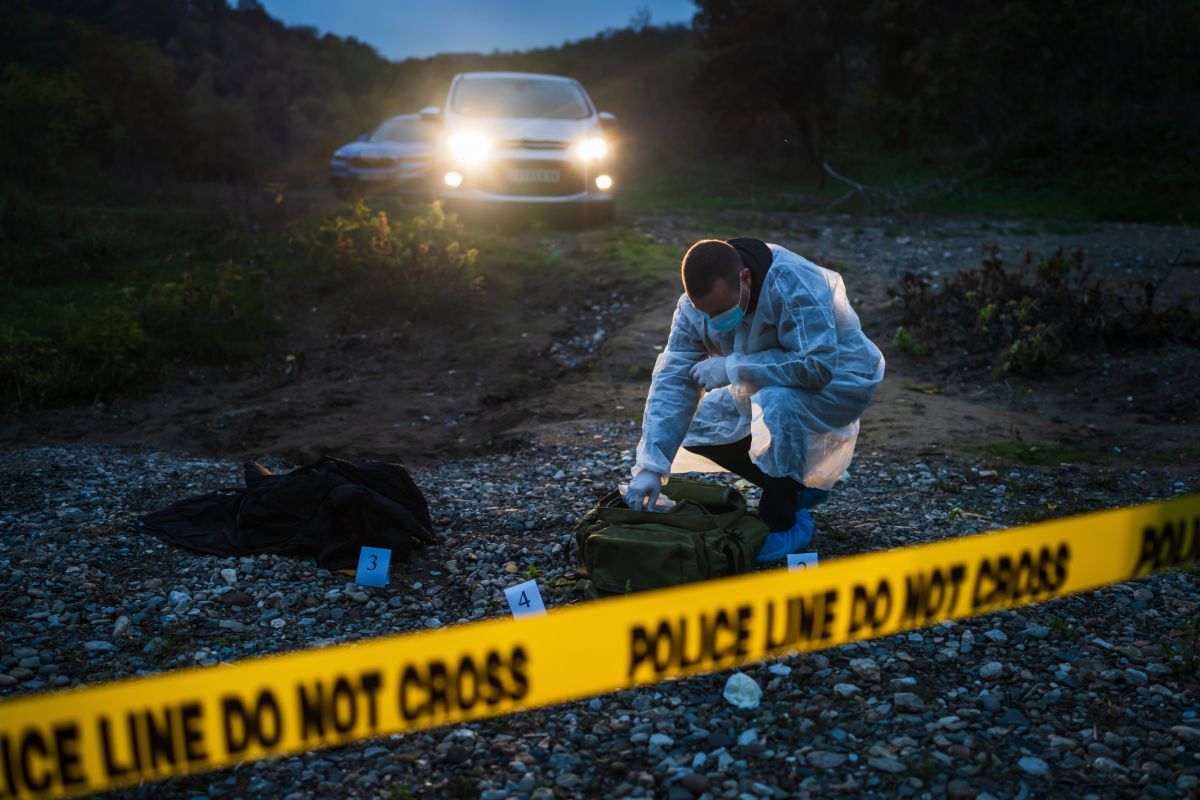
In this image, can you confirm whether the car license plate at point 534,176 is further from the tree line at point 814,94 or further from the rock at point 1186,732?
the rock at point 1186,732

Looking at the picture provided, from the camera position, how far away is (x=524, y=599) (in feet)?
11.4

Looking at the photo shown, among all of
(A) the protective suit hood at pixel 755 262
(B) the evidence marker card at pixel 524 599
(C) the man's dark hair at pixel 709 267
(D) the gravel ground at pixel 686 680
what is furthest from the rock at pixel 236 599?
(A) the protective suit hood at pixel 755 262

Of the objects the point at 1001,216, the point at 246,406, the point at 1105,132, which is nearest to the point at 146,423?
the point at 246,406

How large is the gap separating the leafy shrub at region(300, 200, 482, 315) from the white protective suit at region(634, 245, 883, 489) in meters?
5.48

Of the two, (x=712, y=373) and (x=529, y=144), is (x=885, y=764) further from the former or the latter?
(x=529, y=144)

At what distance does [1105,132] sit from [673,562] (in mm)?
14998

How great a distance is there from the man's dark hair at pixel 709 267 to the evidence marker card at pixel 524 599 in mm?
1365

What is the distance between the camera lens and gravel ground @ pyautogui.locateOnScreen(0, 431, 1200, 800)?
108 inches

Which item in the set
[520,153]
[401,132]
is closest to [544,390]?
[520,153]

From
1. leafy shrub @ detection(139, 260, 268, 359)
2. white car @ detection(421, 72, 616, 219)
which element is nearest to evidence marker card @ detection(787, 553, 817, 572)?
leafy shrub @ detection(139, 260, 268, 359)

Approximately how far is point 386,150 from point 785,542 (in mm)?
12657

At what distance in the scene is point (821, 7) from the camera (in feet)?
62.0

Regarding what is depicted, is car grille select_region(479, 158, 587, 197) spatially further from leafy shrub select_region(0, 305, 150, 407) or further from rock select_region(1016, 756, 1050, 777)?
rock select_region(1016, 756, 1050, 777)

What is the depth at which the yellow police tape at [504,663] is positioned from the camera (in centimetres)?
214
